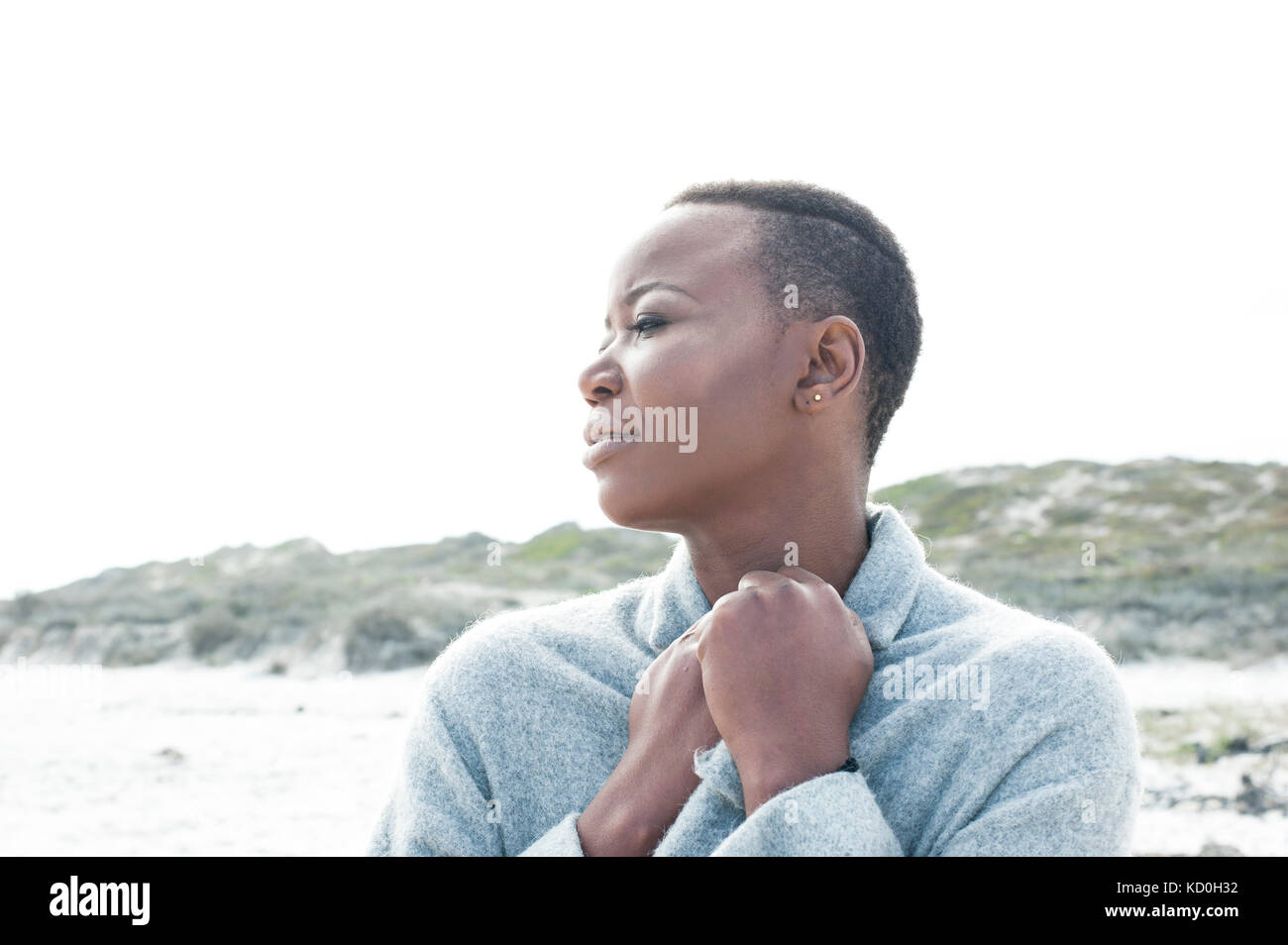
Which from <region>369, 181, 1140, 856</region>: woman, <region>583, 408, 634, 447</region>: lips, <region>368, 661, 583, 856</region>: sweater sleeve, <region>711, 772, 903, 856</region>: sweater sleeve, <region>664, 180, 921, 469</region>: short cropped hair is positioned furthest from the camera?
<region>664, 180, 921, 469</region>: short cropped hair

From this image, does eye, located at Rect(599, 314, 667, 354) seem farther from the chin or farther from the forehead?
the chin

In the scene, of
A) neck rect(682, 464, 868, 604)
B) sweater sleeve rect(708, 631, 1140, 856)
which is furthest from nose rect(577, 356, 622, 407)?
sweater sleeve rect(708, 631, 1140, 856)

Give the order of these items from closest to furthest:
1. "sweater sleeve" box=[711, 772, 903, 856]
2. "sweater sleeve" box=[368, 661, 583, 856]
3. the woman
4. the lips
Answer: "sweater sleeve" box=[711, 772, 903, 856]
the woman
"sweater sleeve" box=[368, 661, 583, 856]
the lips

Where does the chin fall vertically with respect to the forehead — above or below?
below

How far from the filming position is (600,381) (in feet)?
6.16

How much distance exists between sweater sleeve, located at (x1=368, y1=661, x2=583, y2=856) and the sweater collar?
392mm

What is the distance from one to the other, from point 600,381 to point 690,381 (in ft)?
0.58

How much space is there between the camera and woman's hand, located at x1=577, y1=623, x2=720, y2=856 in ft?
5.26

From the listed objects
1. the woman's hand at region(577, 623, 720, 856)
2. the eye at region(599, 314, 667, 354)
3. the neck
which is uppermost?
the eye at region(599, 314, 667, 354)

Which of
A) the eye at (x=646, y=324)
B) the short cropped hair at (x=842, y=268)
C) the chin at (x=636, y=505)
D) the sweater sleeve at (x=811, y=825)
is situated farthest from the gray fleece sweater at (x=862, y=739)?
the eye at (x=646, y=324)
